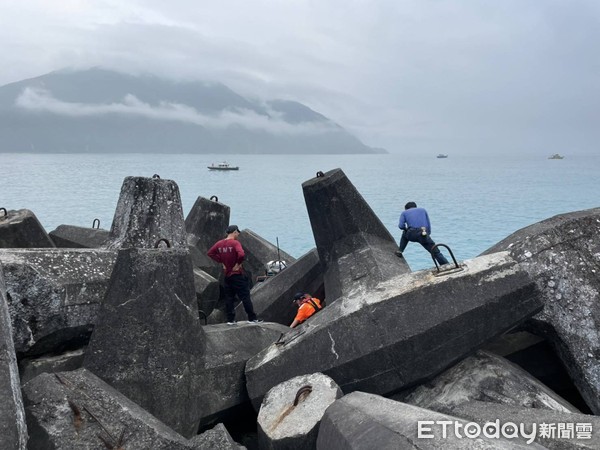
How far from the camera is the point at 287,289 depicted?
20.8 ft

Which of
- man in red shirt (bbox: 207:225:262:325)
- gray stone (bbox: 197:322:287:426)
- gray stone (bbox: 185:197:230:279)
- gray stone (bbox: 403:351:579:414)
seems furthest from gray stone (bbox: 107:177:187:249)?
gray stone (bbox: 185:197:230:279)

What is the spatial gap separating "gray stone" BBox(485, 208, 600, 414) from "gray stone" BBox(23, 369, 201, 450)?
8.45 ft

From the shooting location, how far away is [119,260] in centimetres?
365

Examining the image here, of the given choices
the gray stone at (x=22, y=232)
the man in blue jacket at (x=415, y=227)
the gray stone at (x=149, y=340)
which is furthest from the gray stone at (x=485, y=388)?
the gray stone at (x=22, y=232)

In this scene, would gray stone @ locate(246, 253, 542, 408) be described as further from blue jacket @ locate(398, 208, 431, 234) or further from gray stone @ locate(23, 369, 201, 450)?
blue jacket @ locate(398, 208, 431, 234)

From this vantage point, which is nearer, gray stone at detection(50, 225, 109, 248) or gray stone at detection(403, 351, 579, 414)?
gray stone at detection(403, 351, 579, 414)

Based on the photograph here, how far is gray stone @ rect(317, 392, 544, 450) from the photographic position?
2250 mm

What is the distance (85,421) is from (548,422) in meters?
2.30

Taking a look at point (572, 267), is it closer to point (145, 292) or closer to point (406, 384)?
point (406, 384)

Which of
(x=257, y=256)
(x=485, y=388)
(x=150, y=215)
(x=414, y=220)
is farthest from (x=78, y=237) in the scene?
(x=485, y=388)

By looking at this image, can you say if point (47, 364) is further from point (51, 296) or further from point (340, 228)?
point (340, 228)

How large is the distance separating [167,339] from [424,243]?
14.5 ft

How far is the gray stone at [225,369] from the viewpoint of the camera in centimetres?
384

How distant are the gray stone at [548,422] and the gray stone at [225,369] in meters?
1.57
